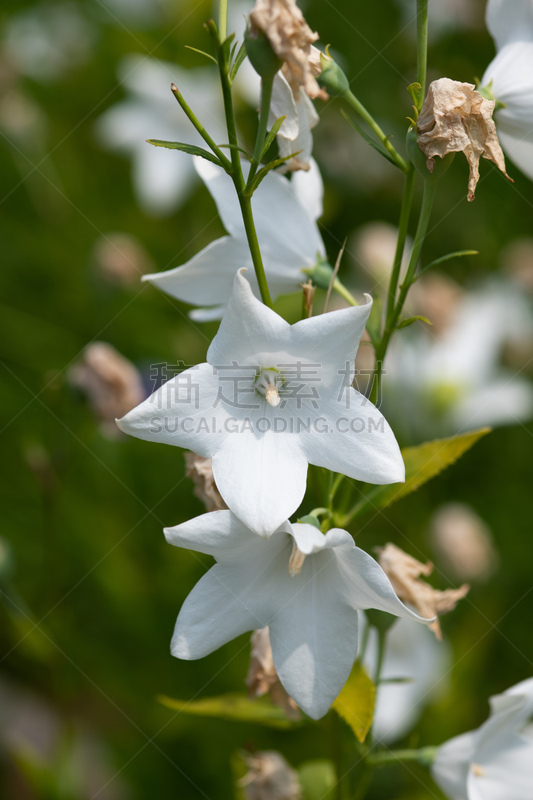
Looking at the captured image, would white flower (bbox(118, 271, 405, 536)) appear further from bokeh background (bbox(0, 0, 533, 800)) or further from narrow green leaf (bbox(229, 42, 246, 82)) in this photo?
bokeh background (bbox(0, 0, 533, 800))

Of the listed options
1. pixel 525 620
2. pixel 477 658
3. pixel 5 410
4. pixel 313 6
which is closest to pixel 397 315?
pixel 477 658

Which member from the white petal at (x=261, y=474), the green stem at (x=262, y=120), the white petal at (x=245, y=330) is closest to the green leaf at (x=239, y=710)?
the white petal at (x=261, y=474)

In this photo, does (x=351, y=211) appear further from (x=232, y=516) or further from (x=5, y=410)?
(x=232, y=516)

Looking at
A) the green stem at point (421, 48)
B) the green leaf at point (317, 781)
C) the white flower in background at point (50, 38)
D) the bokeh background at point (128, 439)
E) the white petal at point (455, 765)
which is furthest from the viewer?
the white flower in background at point (50, 38)

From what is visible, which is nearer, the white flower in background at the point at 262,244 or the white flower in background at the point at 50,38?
the white flower in background at the point at 262,244

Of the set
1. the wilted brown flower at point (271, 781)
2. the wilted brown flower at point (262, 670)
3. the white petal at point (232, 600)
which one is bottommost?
the wilted brown flower at point (271, 781)

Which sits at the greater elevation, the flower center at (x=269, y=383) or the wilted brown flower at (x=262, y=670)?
the flower center at (x=269, y=383)

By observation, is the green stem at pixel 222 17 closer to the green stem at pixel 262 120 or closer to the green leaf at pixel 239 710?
the green stem at pixel 262 120

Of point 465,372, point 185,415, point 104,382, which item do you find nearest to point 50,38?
point 104,382
